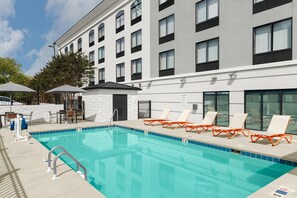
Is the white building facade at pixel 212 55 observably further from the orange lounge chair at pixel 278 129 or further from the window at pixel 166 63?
the orange lounge chair at pixel 278 129

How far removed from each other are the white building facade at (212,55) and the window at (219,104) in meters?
0.06

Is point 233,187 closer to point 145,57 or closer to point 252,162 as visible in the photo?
point 252,162

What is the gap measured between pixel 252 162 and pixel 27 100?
20.1 meters

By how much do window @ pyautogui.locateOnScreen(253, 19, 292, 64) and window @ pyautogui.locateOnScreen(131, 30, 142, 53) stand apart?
11737 mm

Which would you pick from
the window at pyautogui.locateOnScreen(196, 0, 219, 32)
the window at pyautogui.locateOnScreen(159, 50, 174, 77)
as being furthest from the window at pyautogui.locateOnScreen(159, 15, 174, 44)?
the window at pyautogui.locateOnScreen(196, 0, 219, 32)

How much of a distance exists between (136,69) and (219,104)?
10.5 m

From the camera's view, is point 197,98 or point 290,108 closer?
point 290,108

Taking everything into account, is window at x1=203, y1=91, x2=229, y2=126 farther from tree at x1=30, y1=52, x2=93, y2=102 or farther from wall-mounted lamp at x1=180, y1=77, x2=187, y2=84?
tree at x1=30, y1=52, x2=93, y2=102

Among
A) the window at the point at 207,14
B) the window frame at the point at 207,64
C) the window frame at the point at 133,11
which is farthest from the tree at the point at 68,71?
the window at the point at 207,14

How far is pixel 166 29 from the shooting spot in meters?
18.8

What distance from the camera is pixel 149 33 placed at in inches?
806

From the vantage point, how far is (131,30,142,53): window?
21.9 metres

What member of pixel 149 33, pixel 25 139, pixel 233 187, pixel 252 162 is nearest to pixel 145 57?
pixel 149 33

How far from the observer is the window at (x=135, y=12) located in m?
22.0
